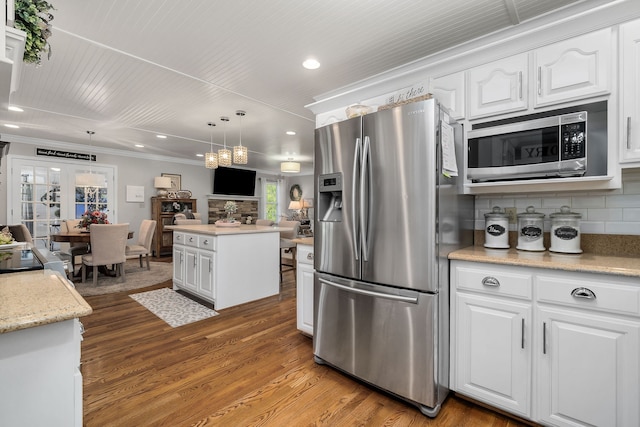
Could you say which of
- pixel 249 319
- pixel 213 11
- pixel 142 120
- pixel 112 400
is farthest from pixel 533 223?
pixel 142 120

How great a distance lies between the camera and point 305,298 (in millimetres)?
2658

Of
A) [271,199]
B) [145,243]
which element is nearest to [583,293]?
[145,243]

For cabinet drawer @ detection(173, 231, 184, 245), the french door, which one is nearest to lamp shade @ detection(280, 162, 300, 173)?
cabinet drawer @ detection(173, 231, 184, 245)

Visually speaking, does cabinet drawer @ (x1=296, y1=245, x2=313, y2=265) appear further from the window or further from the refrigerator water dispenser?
the window

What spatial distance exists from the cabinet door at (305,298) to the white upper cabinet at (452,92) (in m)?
1.63

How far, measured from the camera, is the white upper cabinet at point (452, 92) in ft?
7.04

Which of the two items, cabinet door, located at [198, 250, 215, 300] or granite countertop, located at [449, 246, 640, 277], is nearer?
granite countertop, located at [449, 246, 640, 277]

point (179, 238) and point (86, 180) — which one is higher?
point (86, 180)

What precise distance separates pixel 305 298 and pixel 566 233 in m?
1.93

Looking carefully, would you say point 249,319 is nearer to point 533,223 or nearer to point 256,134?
point 533,223

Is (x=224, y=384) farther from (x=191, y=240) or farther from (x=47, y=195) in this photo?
(x=47, y=195)

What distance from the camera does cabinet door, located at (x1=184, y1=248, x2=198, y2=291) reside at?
3.73 metres

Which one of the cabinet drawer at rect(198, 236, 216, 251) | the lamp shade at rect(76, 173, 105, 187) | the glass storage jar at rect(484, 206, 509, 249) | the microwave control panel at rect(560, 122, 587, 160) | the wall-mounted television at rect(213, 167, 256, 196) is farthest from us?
the wall-mounted television at rect(213, 167, 256, 196)

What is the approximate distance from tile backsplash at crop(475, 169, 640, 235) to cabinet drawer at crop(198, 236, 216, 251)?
2.90 meters
